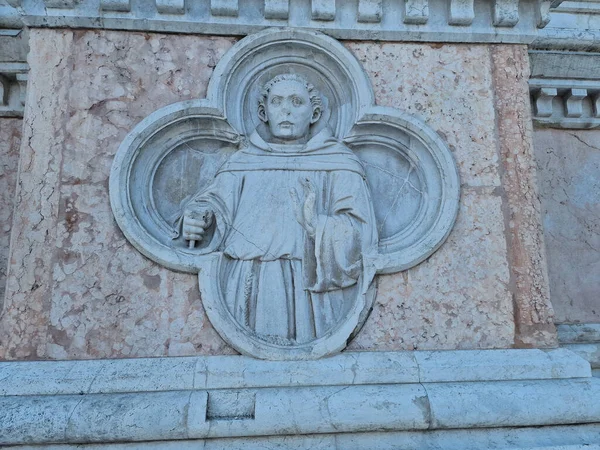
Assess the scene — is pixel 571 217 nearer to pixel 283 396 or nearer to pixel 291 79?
pixel 291 79

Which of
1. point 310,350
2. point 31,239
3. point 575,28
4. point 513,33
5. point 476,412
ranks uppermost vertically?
point 575,28

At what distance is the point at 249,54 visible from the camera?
4480 millimetres

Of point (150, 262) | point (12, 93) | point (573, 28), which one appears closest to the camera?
point (150, 262)

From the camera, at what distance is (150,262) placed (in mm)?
3982

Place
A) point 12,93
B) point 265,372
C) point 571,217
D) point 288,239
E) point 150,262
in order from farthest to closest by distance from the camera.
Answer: point 571,217 → point 12,93 → point 288,239 → point 150,262 → point 265,372

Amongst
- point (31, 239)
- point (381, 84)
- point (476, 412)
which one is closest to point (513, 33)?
point (381, 84)

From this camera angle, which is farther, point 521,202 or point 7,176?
point 7,176

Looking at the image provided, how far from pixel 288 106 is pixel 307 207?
84 cm

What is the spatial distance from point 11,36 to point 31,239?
6.95 feet

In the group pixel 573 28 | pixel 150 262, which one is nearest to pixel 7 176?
pixel 150 262

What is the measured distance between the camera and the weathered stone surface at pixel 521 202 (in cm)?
411

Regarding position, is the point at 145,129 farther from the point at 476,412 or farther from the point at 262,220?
the point at 476,412

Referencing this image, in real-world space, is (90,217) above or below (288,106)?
below

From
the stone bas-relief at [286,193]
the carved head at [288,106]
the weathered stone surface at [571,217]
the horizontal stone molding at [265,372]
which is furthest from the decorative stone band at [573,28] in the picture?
the horizontal stone molding at [265,372]
